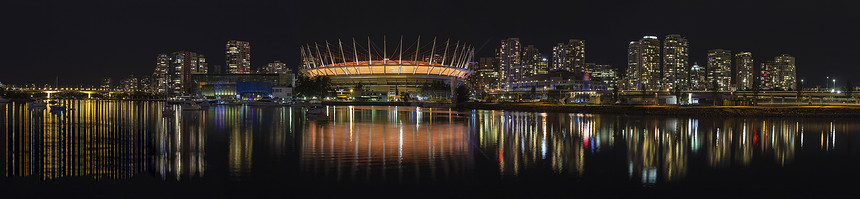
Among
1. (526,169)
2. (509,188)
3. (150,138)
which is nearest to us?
(509,188)

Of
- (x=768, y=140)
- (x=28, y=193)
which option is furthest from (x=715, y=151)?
(x=28, y=193)

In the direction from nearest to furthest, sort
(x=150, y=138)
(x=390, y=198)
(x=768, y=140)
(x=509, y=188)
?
(x=390, y=198)
(x=509, y=188)
(x=150, y=138)
(x=768, y=140)

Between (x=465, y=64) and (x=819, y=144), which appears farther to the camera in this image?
(x=465, y=64)

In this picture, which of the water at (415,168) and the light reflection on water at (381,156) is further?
the light reflection on water at (381,156)

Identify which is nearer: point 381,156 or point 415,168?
point 415,168

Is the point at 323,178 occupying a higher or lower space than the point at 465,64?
lower

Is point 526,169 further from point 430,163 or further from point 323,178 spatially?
point 323,178

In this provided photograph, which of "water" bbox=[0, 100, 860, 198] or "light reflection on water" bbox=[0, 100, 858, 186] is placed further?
"light reflection on water" bbox=[0, 100, 858, 186]

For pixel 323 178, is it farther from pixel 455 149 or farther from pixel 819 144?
pixel 819 144

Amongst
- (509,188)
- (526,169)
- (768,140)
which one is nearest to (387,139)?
(526,169)

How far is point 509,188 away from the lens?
11109mm

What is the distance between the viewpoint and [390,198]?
1002 centimetres

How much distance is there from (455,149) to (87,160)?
11.1 meters

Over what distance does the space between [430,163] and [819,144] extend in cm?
1868
